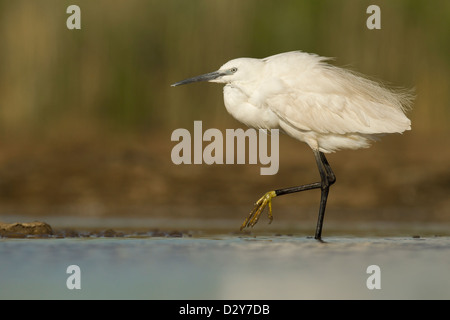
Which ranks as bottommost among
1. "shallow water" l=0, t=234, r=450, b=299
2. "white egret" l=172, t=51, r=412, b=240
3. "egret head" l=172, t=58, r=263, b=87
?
"shallow water" l=0, t=234, r=450, b=299

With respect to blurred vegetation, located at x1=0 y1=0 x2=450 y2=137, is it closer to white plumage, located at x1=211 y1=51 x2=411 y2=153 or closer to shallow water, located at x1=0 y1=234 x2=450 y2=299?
white plumage, located at x1=211 y1=51 x2=411 y2=153

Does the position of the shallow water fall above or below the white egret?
below

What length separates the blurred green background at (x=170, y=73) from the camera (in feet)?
43.5

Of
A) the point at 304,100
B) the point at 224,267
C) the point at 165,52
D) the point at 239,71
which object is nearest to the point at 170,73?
the point at 165,52

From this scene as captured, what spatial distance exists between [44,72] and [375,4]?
4.99 m

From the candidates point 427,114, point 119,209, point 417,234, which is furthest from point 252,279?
point 427,114

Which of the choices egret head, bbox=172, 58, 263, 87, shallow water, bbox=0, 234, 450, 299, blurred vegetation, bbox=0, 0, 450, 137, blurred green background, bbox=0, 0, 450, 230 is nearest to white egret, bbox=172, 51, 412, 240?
egret head, bbox=172, 58, 263, 87

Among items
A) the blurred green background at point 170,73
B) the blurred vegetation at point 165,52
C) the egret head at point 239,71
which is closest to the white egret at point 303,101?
the egret head at point 239,71

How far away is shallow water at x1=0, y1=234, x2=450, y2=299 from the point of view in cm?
571

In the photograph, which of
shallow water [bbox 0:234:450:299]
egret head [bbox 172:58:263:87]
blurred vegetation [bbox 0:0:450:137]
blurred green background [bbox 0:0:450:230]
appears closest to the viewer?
shallow water [bbox 0:234:450:299]

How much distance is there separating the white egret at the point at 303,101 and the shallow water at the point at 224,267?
1.02 metres

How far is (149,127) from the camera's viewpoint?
1387 centimetres

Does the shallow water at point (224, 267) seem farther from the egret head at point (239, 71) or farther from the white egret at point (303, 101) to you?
the egret head at point (239, 71)

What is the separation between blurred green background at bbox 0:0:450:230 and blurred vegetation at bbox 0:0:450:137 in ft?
0.05
